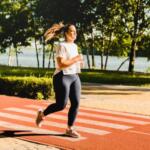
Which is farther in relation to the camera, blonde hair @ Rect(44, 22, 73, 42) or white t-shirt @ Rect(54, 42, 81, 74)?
blonde hair @ Rect(44, 22, 73, 42)

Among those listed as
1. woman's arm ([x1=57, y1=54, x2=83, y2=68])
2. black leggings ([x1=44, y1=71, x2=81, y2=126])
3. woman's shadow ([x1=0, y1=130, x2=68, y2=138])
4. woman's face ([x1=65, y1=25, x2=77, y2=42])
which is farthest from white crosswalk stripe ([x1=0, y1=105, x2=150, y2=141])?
woman's face ([x1=65, y1=25, x2=77, y2=42])

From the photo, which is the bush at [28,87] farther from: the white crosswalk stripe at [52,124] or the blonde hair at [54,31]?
the blonde hair at [54,31]

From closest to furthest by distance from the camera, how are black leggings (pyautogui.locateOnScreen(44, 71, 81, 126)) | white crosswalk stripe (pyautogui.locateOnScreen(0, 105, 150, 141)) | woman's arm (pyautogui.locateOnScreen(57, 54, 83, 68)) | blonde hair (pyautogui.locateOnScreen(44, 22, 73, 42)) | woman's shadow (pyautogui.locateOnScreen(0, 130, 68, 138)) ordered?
1. woman's arm (pyautogui.locateOnScreen(57, 54, 83, 68))
2. black leggings (pyautogui.locateOnScreen(44, 71, 81, 126))
3. blonde hair (pyautogui.locateOnScreen(44, 22, 73, 42))
4. woman's shadow (pyautogui.locateOnScreen(0, 130, 68, 138))
5. white crosswalk stripe (pyautogui.locateOnScreen(0, 105, 150, 141))

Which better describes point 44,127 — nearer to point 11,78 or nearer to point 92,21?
point 11,78

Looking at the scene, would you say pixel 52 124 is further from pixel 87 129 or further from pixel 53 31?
pixel 53 31

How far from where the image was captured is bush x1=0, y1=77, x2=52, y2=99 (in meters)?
17.5

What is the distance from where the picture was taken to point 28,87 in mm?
17656

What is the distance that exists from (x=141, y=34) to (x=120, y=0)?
12.6ft

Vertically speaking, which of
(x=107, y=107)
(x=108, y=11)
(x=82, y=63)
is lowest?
(x=107, y=107)

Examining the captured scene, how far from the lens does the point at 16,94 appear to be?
17.9m

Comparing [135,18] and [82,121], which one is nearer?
[82,121]

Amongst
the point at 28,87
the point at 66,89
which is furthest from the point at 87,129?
the point at 28,87

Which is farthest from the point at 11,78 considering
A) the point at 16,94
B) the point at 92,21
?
the point at 92,21

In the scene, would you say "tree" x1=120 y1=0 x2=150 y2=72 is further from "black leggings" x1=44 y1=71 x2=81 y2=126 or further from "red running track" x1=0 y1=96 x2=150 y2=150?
"black leggings" x1=44 y1=71 x2=81 y2=126
